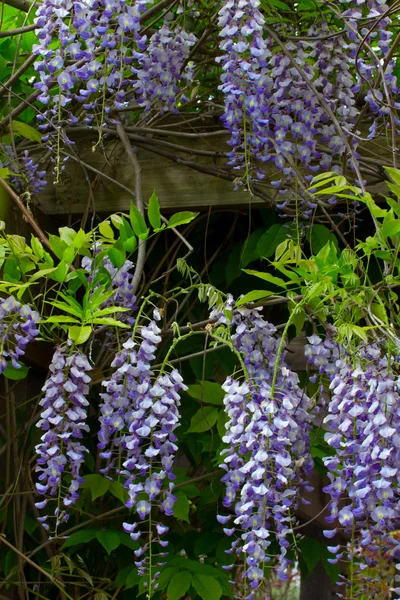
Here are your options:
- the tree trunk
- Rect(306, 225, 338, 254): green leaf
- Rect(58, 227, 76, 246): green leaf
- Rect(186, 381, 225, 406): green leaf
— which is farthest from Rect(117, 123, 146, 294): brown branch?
the tree trunk

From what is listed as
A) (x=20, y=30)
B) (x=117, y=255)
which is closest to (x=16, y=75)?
(x=20, y=30)

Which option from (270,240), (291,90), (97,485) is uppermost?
(291,90)

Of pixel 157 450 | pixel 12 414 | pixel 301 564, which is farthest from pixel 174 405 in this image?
pixel 301 564

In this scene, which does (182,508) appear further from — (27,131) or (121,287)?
(27,131)

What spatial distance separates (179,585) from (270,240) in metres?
0.75

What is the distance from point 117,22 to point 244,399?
0.79 metres

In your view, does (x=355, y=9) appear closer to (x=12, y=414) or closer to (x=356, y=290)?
(x=356, y=290)

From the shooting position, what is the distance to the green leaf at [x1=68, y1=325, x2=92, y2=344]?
1328mm

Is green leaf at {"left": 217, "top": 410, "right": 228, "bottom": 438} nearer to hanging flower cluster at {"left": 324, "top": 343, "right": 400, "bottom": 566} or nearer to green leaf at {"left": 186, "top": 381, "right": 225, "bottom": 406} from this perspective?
green leaf at {"left": 186, "top": 381, "right": 225, "bottom": 406}

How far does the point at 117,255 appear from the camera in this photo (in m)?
1.41

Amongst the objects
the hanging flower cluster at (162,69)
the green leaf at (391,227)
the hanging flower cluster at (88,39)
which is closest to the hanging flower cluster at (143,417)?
the green leaf at (391,227)

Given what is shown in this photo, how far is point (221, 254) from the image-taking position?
80.9 inches

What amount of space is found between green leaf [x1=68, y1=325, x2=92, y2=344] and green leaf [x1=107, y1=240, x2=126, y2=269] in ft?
0.45

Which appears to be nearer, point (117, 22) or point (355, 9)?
point (117, 22)
